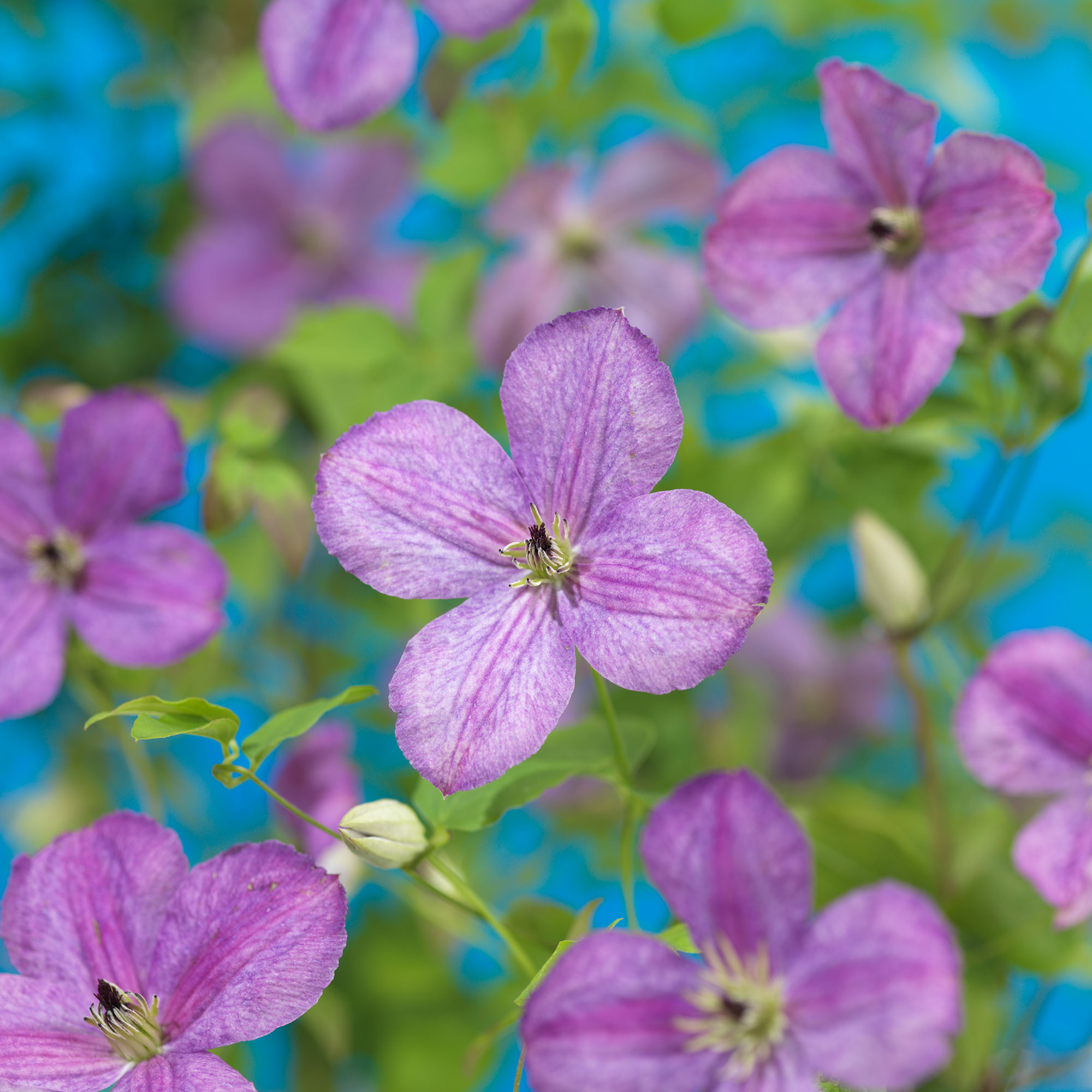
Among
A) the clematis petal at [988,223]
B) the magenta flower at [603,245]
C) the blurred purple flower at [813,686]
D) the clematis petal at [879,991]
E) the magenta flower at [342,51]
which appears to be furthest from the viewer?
the blurred purple flower at [813,686]

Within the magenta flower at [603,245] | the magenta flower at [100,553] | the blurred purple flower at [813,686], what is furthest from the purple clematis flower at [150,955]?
the blurred purple flower at [813,686]

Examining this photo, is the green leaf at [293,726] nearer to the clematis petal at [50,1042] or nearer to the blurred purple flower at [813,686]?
the clematis petal at [50,1042]

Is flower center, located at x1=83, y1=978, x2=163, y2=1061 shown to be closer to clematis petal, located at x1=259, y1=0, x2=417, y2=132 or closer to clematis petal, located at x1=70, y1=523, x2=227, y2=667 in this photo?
clematis petal, located at x1=70, y1=523, x2=227, y2=667

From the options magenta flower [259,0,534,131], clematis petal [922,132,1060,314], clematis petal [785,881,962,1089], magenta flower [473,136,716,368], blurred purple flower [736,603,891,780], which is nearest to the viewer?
clematis petal [785,881,962,1089]

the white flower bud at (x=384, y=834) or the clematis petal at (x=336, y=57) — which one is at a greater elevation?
the clematis petal at (x=336, y=57)

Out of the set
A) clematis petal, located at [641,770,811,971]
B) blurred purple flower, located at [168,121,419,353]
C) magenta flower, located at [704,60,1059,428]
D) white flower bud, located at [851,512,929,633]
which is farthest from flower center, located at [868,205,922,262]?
blurred purple flower, located at [168,121,419,353]

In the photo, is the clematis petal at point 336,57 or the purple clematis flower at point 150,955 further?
the clematis petal at point 336,57

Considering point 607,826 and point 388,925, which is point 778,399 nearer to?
point 607,826

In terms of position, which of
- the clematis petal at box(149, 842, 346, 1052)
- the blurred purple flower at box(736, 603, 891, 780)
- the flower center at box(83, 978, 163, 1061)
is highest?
the clematis petal at box(149, 842, 346, 1052)
